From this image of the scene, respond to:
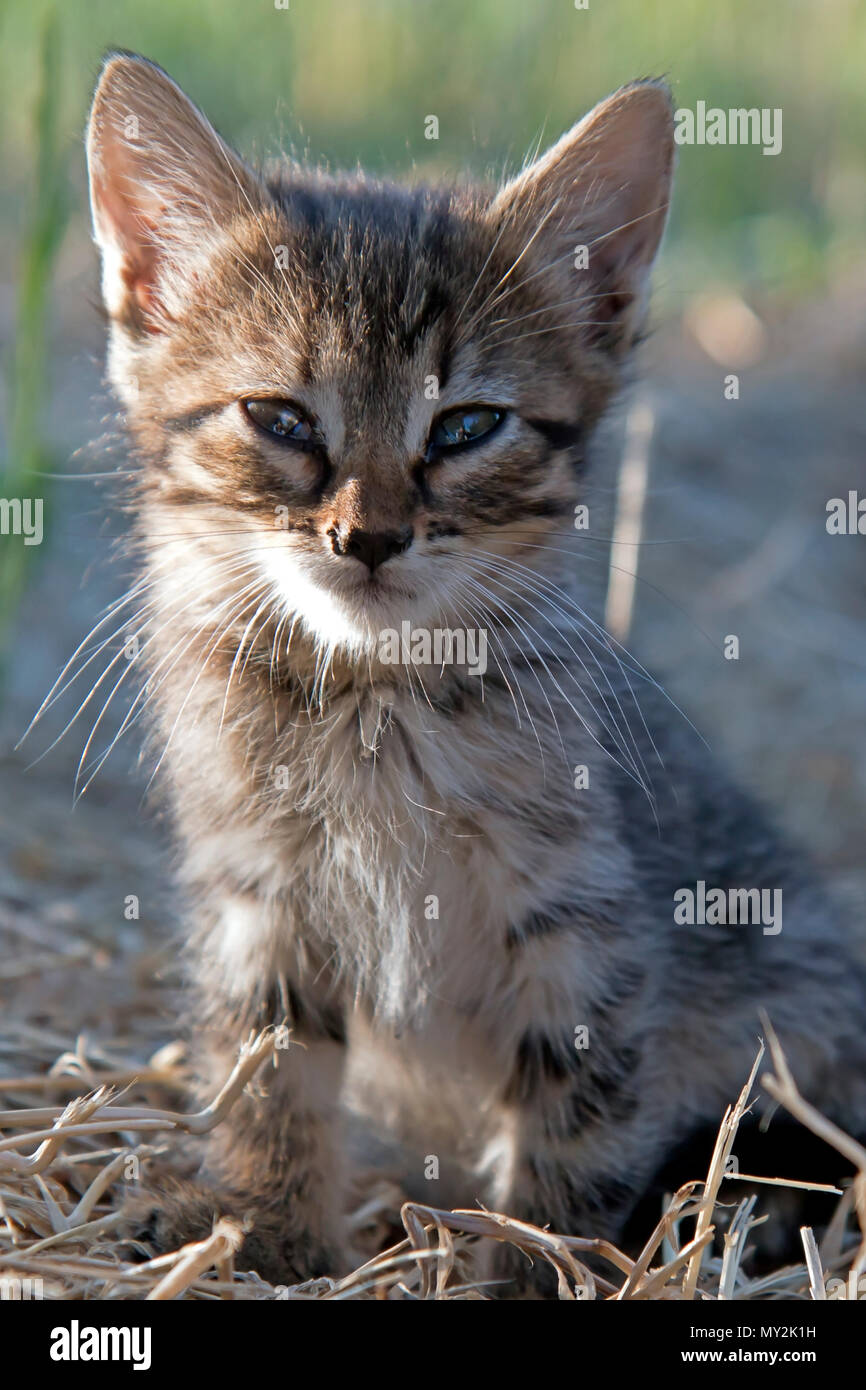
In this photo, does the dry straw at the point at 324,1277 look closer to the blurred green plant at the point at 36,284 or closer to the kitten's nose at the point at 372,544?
the kitten's nose at the point at 372,544

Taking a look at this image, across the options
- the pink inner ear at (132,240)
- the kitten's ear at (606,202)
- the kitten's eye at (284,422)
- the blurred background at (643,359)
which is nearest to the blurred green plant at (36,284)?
the blurred background at (643,359)

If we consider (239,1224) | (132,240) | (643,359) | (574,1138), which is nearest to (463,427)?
(132,240)

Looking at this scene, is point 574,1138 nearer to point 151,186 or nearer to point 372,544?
point 372,544

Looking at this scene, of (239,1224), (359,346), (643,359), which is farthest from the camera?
(643,359)

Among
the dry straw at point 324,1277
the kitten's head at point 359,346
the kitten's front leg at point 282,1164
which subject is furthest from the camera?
the kitten's front leg at point 282,1164

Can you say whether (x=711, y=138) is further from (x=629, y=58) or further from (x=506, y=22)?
(x=506, y=22)

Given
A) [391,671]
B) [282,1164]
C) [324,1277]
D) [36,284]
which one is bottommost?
[324,1277]

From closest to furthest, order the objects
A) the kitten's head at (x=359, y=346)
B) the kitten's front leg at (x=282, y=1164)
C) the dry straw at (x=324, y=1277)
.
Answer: the dry straw at (x=324, y=1277) → the kitten's head at (x=359, y=346) → the kitten's front leg at (x=282, y=1164)
